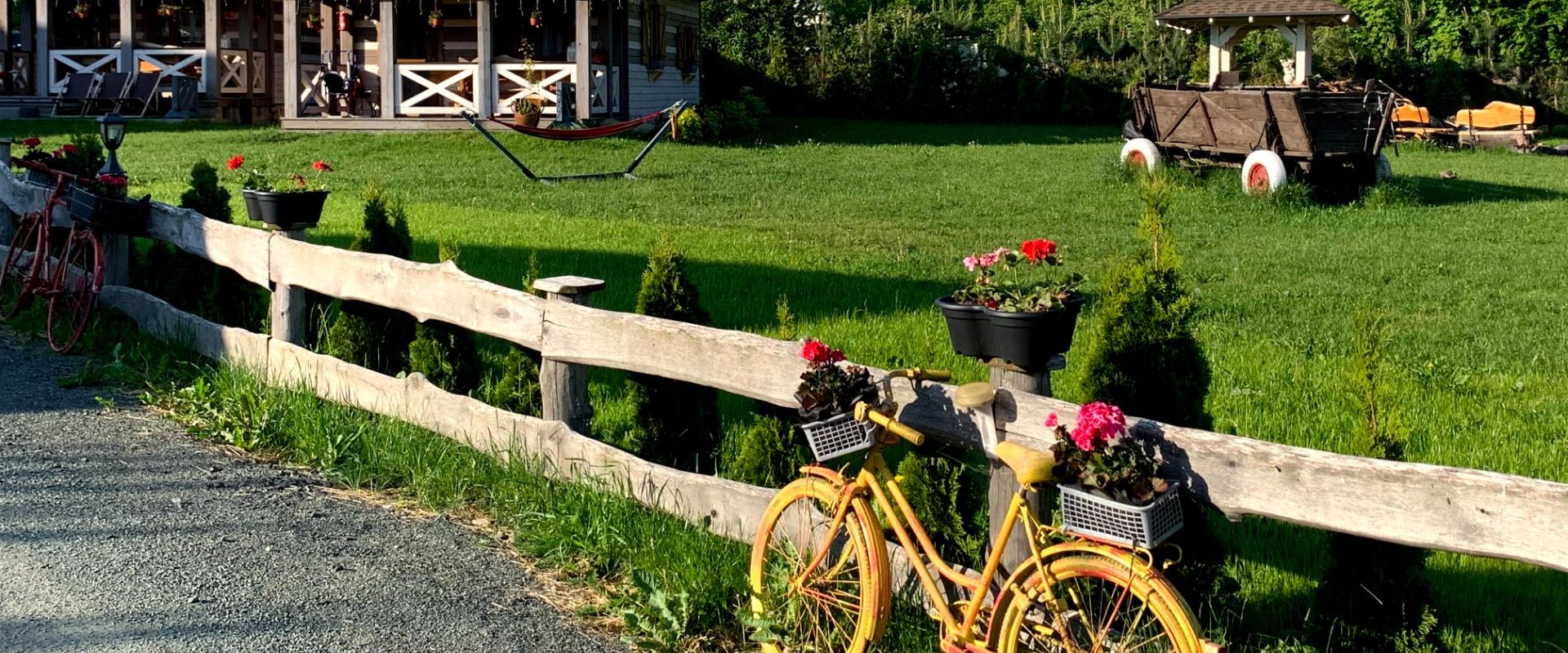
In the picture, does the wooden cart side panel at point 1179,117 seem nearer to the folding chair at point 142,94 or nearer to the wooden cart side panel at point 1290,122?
the wooden cart side panel at point 1290,122

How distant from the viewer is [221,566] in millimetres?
5258

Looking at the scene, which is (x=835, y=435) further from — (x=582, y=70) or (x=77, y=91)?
(x=77, y=91)

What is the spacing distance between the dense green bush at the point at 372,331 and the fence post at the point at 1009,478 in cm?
410

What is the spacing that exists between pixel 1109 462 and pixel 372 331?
4.85 m

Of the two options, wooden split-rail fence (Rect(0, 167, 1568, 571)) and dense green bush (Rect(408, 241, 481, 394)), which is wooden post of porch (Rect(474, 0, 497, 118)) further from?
dense green bush (Rect(408, 241, 481, 394))

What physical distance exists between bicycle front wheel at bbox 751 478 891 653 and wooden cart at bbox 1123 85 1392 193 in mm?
14568

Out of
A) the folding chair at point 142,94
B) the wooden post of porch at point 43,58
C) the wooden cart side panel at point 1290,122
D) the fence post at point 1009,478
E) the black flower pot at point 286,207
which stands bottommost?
the fence post at point 1009,478

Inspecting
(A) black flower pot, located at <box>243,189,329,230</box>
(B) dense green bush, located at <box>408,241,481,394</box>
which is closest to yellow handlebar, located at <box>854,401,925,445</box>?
(B) dense green bush, located at <box>408,241,481,394</box>

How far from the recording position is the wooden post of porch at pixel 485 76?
26266 mm

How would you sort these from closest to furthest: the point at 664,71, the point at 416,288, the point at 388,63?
the point at 416,288 < the point at 388,63 < the point at 664,71

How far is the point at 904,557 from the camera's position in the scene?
457 cm

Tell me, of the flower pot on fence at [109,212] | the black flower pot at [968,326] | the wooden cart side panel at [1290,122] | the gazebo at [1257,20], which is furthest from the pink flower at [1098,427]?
the gazebo at [1257,20]

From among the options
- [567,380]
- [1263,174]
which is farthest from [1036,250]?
[1263,174]

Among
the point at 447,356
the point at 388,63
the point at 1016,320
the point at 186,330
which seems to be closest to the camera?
Result: the point at 1016,320
